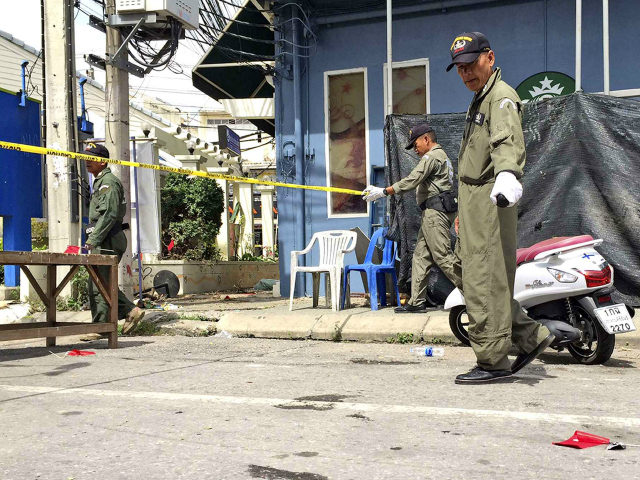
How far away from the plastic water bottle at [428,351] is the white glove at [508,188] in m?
2.33

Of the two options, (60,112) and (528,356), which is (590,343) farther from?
(60,112)

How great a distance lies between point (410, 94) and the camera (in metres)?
11.0

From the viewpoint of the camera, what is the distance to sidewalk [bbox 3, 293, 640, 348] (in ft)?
23.8

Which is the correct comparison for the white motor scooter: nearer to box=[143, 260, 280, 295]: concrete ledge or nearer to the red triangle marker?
the red triangle marker

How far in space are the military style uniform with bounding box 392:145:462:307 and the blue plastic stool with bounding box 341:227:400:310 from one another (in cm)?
58

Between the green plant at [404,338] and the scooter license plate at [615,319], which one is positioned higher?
the scooter license plate at [615,319]

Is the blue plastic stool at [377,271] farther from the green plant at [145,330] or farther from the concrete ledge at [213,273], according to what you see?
the concrete ledge at [213,273]

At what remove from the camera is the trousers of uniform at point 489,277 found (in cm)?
471

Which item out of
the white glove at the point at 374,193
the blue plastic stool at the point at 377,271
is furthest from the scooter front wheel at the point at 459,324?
the blue plastic stool at the point at 377,271

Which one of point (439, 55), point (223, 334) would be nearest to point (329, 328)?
point (223, 334)

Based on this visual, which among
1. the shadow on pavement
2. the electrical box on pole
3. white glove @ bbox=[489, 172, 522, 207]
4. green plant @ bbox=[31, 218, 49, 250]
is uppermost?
the electrical box on pole

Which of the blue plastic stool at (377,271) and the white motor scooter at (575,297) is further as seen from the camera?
the blue plastic stool at (377,271)

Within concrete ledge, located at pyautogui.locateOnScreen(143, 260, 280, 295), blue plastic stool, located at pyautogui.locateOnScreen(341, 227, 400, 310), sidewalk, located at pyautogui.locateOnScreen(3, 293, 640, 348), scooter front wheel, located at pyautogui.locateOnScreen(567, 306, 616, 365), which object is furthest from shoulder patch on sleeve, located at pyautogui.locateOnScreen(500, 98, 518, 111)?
concrete ledge, located at pyautogui.locateOnScreen(143, 260, 280, 295)

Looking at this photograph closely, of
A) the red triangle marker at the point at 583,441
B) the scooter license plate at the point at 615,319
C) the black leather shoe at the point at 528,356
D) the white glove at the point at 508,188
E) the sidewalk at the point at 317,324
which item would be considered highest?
the white glove at the point at 508,188
